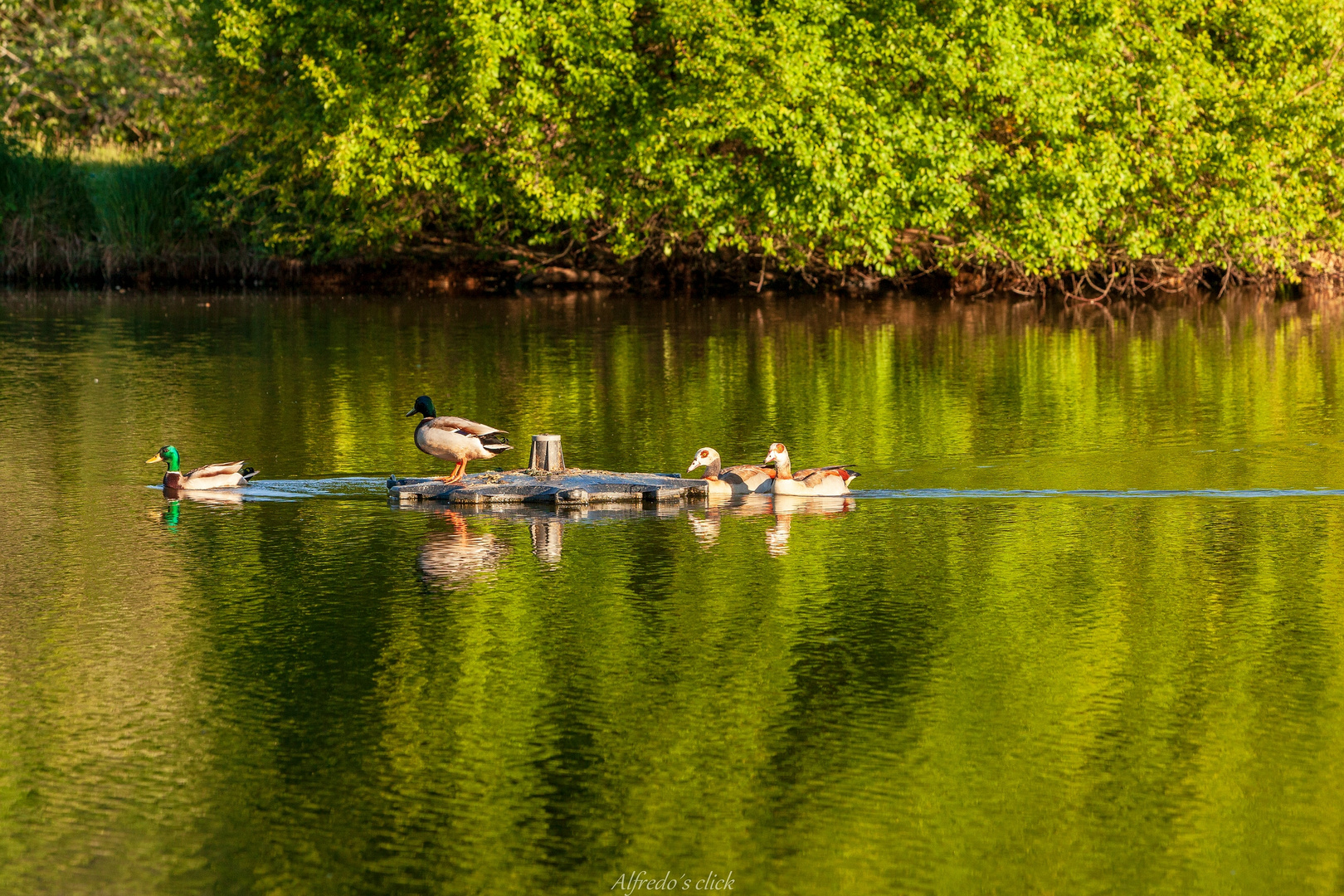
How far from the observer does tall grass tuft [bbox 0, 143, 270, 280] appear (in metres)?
48.5

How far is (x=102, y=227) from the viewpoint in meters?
49.1

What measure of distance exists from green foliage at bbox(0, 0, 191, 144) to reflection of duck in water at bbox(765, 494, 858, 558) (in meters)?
48.1

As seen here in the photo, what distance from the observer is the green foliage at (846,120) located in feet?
119

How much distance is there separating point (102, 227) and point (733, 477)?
36831mm

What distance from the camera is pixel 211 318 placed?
123 feet

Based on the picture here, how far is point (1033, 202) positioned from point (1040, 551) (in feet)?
78.8

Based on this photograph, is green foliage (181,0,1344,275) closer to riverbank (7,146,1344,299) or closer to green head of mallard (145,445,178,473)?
riverbank (7,146,1344,299)

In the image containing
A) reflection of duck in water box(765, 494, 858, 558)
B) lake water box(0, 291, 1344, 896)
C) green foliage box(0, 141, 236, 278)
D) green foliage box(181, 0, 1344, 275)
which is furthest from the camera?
green foliage box(0, 141, 236, 278)

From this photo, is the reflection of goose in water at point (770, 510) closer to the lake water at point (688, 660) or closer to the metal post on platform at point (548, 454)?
the lake water at point (688, 660)

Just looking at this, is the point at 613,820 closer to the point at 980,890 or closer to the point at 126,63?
the point at 980,890

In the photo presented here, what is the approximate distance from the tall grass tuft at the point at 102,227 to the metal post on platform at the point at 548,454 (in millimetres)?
34160
